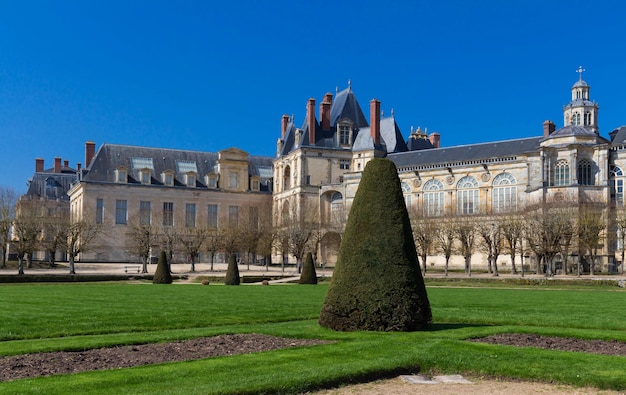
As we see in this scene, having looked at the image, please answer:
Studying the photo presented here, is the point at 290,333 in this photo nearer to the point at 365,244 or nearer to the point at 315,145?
the point at 365,244

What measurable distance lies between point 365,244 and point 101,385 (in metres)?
5.94

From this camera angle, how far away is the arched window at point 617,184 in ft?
171

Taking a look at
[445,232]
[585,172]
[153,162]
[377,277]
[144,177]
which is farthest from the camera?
[153,162]

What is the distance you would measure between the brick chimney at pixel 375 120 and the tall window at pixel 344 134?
8.96ft

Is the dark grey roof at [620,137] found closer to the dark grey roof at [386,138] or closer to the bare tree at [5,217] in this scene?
the dark grey roof at [386,138]

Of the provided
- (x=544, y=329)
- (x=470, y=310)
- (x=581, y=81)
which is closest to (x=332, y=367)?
(x=544, y=329)

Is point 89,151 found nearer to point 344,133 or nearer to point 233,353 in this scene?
point 344,133

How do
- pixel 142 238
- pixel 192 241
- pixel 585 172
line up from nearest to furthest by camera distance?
pixel 142 238
pixel 585 172
pixel 192 241

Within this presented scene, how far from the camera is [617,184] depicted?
5241 cm

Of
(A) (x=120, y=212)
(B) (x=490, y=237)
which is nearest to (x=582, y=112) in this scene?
(B) (x=490, y=237)

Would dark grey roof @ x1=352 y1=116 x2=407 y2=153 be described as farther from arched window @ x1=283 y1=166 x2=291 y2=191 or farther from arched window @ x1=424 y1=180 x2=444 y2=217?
arched window @ x1=424 y1=180 x2=444 y2=217

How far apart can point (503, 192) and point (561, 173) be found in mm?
5263

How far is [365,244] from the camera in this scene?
13.1 meters

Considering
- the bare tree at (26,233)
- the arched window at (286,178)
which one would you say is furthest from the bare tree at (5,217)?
the arched window at (286,178)
